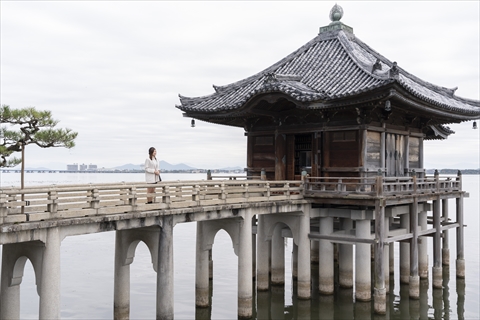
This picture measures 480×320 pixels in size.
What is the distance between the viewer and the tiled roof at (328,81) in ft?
64.0

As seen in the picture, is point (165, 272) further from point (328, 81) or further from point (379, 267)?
point (328, 81)

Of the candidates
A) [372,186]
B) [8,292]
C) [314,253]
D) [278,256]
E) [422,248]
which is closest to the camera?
[8,292]

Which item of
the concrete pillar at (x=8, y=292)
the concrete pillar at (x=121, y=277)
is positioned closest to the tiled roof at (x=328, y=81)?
the concrete pillar at (x=121, y=277)

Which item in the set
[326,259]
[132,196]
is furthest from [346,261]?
[132,196]

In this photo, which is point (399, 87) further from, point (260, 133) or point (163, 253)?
point (163, 253)

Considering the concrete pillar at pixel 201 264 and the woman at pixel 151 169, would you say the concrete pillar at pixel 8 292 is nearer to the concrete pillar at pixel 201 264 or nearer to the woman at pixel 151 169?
the woman at pixel 151 169

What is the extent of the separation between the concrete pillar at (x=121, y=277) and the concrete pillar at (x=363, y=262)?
903 cm

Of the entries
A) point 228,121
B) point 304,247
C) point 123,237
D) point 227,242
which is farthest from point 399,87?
point 227,242

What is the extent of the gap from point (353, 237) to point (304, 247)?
197cm

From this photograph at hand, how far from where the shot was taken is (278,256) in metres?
22.4

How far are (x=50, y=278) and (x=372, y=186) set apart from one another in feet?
40.9

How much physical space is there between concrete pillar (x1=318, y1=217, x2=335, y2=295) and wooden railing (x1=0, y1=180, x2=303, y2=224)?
469cm

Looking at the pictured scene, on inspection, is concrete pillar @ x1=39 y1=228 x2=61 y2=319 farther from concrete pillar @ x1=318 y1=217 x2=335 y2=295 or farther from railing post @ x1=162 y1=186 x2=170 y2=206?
concrete pillar @ x1=318 y1=217 x2=335 y2=295

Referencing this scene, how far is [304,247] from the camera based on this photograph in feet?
65.8
